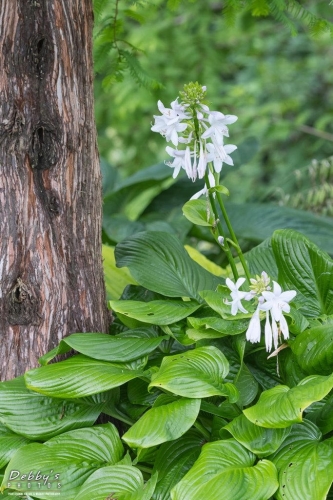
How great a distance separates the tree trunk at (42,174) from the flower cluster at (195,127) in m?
0.36

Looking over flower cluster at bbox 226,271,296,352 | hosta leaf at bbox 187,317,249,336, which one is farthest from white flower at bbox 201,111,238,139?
hosta leaf at bbox 187,317,249,336

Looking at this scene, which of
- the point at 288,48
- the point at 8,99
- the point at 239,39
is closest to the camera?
the point at 8,99

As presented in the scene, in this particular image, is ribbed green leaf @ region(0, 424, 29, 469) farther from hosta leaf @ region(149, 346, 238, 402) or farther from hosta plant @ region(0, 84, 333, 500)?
hosta leaf @ region(149, 346, 238, 402)

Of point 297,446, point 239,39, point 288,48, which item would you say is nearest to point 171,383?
point 297,446

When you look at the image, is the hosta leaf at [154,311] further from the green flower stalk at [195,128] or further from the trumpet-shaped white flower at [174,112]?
the trumpet-shaped white flower at [174,112]

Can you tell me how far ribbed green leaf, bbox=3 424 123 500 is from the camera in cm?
150

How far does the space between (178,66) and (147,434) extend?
13.7 feet

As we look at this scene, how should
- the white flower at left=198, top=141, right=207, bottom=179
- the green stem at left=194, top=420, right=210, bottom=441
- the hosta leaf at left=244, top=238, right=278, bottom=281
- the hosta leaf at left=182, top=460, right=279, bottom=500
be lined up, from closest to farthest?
1. the hosta leaf at left=182, top=460, right=279, bottom=500
2. the white flower at left=198, top=141, right=207, bottom=179
3. the green stem at left=194, top=420, right=210, bottom=441
4. the hosta leaf at left=244, top=238, right=278, bottom=281

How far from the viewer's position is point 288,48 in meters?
6.42

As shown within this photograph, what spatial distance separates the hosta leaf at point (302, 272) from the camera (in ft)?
6.09

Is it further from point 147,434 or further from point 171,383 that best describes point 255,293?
point 147,434

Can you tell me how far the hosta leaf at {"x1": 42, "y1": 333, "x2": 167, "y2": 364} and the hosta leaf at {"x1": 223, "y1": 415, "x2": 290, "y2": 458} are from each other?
0.32 metres

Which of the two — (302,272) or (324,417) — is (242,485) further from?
A: (302,272)

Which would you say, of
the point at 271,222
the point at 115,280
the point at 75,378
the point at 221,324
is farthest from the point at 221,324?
the point at 271,222
